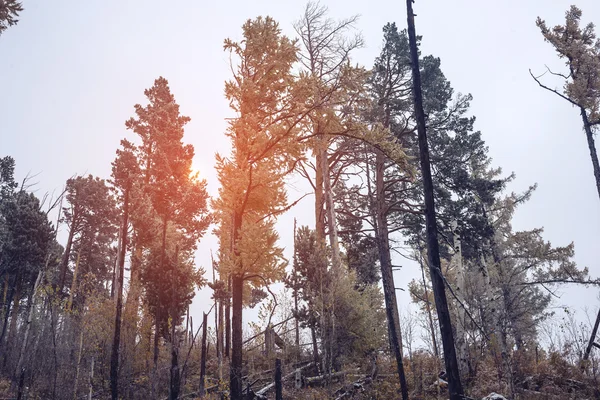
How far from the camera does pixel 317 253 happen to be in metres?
14.9

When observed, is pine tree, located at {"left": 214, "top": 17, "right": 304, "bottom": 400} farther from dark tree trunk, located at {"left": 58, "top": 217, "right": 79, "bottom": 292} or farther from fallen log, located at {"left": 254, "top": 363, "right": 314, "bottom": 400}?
dark tree trunk, located at {"left": 58, "top": 217, "right": 79, "bottom": 292}

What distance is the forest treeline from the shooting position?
11.5 m

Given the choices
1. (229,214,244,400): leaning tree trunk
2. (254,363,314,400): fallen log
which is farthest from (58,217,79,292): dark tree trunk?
(229,214,244,400): leaning tree trunk

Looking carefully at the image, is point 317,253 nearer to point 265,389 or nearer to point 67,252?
point 265,389

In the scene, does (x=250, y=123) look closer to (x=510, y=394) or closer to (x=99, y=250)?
(x=510, y=394)

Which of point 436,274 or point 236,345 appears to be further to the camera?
point 236,345

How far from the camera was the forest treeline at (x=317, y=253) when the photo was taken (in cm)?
1153

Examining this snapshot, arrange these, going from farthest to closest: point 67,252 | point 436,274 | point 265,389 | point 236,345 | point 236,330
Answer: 1. point 67,252
2. point 265,389
3. point 236,330
4. point 236,345
5. point 436,274

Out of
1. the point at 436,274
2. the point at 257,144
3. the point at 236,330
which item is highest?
the point at 257,144

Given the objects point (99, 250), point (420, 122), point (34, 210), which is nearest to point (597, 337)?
point (420, 122)

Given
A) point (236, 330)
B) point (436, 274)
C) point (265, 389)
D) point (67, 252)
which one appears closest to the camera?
point (436, 274)

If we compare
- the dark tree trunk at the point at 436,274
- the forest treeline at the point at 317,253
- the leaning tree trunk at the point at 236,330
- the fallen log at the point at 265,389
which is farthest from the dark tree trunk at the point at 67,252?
the dark tree trunk at the point at 436,274

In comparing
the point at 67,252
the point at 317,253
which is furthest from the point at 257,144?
the point at 67,252

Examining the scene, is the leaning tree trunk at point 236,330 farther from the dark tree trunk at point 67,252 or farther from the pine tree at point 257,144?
the dark tree trunk at point 67,252
